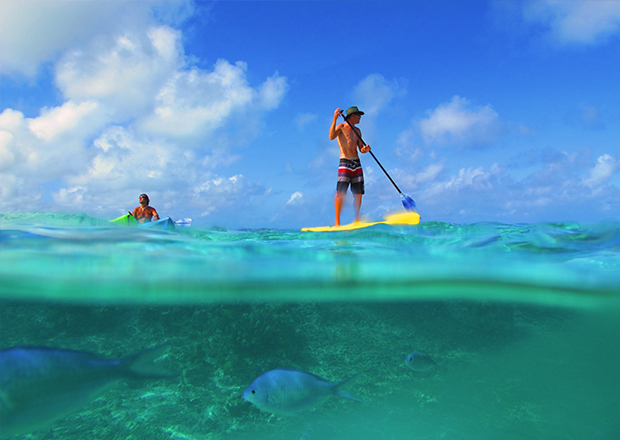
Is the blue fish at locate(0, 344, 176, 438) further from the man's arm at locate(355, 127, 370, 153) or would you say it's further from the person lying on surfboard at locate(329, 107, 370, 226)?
the man's arm at locate(355, 127, 370, 153)

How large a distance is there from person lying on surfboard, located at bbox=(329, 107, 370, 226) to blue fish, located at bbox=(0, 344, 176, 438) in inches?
296

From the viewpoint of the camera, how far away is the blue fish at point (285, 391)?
12.5 feet

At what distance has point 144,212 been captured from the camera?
1118 cm

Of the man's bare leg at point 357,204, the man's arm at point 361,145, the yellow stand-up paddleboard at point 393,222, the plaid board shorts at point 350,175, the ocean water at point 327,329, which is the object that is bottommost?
the ocean water at point 327,329

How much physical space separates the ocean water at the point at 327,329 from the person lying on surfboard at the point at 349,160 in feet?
5.10

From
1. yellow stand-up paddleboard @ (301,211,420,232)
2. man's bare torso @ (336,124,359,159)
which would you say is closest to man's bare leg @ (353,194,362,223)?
yellow stand-up paddleboard @ (301,211,420,232)

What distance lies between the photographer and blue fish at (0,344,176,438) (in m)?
3.07

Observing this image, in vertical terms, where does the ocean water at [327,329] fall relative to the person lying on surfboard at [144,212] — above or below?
below

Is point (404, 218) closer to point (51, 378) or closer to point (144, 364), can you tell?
point (144, 364)

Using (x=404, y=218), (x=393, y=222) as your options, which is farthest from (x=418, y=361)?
(x=404, y=218)

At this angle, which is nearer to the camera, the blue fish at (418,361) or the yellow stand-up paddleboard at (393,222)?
the blue fish at (418,361)

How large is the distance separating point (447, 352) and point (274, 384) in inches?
277

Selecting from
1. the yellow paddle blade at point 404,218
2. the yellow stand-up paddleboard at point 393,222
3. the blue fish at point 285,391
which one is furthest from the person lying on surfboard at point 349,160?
the blue fish at point 285,391

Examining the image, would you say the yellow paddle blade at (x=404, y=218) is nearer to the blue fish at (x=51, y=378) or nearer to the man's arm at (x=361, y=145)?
the man's arm at (x=361, y=145)
